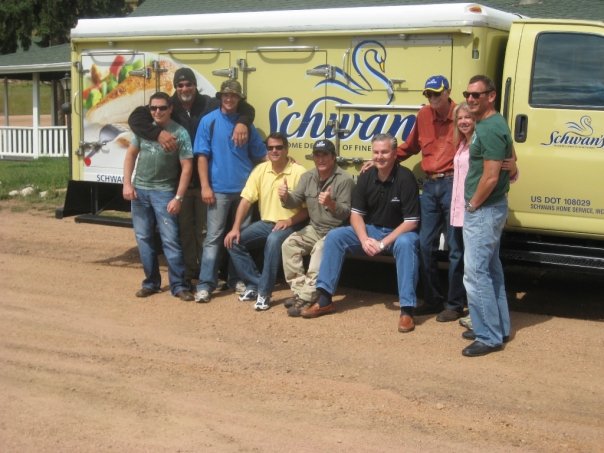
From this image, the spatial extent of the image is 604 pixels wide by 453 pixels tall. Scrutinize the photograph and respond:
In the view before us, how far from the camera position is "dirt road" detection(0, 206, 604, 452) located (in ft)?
16.5

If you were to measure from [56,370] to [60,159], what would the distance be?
1623 cm

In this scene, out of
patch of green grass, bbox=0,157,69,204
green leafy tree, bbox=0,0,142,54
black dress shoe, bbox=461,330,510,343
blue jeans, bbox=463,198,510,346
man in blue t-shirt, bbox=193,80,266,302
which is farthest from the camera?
green leafy tree, bbox=0,0,142,54

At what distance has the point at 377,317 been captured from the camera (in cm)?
747

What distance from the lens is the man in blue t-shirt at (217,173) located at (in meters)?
8.07

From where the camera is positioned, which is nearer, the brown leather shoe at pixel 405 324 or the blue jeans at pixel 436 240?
the brown leather shoe at pixel 405 324

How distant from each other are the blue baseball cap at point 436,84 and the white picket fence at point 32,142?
16.9 metres

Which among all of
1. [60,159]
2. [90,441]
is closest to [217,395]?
[90,441]

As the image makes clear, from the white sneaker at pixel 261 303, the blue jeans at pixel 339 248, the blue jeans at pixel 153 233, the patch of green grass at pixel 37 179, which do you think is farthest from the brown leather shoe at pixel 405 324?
the patch of green grass at pixel 37 179

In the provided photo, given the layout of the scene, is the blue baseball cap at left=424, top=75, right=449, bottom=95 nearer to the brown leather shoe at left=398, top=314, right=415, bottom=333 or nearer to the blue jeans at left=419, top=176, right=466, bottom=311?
the blue jeans at left=419, top=176, right=466, bottom=311

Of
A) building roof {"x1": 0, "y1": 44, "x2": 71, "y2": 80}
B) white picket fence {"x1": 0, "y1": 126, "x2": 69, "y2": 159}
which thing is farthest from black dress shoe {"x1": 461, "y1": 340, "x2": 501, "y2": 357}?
white picket fence {"x1": 0, "y1": 126, "x2": 69, "y2": 159}

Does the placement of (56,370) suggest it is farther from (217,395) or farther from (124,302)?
(124,302)

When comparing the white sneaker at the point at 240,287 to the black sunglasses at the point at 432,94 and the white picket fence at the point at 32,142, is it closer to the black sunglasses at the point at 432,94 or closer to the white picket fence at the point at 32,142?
the black sunglasses at the point at 432,94

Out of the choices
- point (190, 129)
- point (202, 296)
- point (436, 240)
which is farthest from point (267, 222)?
point (436, 240)

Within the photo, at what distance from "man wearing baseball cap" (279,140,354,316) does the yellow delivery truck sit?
51cm
